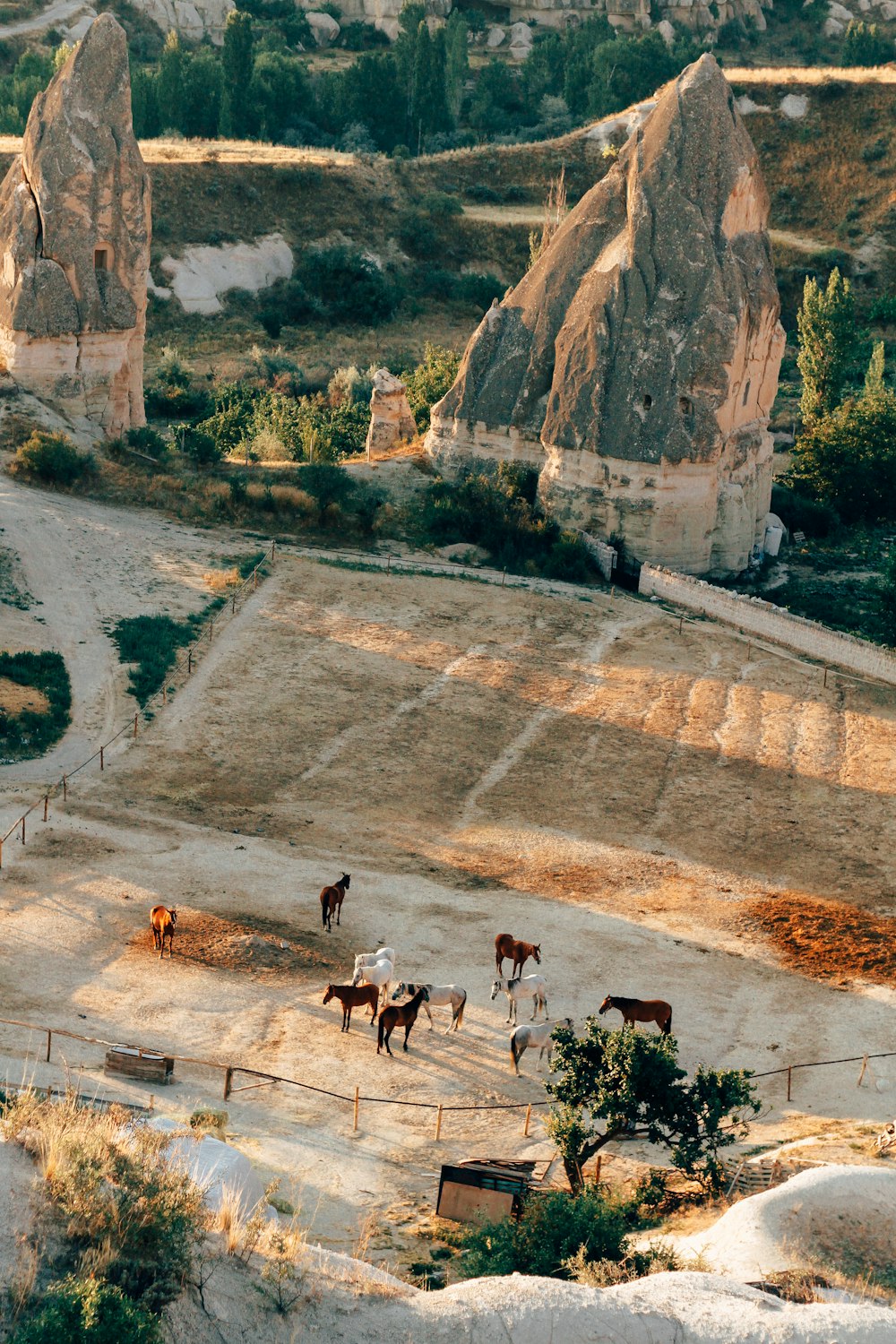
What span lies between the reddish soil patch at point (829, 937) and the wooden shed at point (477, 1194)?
946cm

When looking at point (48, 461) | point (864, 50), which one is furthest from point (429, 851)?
point (864, 50)

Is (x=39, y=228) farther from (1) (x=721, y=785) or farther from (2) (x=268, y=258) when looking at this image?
(2) (x=268, y=258)

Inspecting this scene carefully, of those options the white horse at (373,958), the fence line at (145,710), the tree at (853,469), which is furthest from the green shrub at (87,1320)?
the tree at (853,469)

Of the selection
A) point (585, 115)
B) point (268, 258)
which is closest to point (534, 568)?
point (268, 258)

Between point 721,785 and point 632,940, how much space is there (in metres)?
7.88

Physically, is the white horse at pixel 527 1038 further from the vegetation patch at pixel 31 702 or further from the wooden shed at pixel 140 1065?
the vegetation patch at pixel 31 702

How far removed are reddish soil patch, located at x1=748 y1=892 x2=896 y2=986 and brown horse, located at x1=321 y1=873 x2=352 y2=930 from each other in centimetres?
686

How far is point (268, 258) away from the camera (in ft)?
255

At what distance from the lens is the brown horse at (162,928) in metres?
24.2

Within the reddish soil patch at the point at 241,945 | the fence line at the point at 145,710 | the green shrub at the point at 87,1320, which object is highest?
the green shrub at the point at 87,1320

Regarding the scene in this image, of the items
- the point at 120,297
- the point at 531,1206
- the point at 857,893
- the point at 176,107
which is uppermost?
the point at 176,107

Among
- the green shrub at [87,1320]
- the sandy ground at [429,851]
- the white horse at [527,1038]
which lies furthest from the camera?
the white horse at [527,1038]

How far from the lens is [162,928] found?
24.3m

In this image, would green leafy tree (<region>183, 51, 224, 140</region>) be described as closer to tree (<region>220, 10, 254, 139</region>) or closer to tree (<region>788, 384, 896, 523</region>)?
tree (<region>220, 10, 254, 139</region>)
